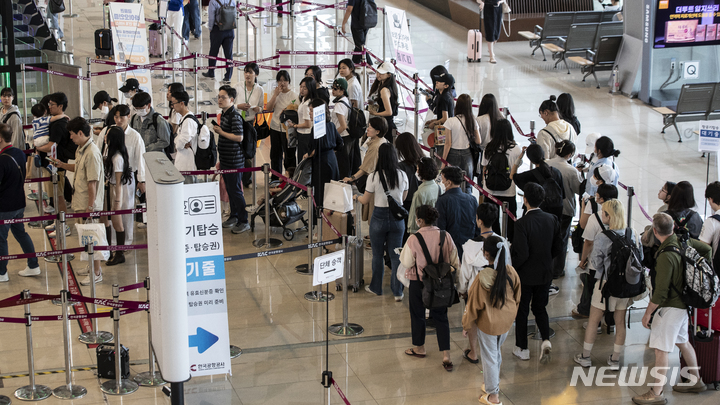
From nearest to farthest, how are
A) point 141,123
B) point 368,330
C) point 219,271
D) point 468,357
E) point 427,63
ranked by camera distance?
point 219,271, point 468,357, point 368,330, point 141,123, point 427,63

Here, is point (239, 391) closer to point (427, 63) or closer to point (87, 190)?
point (87, 190)

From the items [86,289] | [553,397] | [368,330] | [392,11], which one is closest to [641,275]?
[553,397]

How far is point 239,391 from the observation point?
713 centimetres

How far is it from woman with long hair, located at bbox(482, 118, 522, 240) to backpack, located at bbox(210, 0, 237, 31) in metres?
7.72

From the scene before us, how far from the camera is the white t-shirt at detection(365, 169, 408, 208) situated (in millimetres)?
8391

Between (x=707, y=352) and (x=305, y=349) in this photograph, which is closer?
(x=707, y=352)

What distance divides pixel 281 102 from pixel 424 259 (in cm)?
444

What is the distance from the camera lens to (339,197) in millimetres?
8781

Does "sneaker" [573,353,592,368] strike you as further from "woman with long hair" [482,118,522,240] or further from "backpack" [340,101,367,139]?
"backpack" [340,101,367,139]

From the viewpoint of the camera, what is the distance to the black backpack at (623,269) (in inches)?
282

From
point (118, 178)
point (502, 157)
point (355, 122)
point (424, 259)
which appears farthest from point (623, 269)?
point (118, 178)

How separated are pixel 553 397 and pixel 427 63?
12.2 meters

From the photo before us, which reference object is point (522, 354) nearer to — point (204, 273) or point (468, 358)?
point (468, 358)

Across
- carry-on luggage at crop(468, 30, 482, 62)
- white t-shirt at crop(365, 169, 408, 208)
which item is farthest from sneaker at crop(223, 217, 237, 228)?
carry-on luggage at crop(468, 30, 482, 62)
